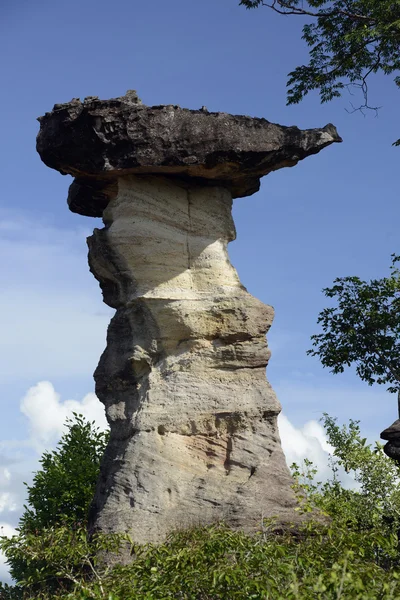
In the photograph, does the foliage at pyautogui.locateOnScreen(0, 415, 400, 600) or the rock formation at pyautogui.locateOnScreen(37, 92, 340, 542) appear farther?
the rock formation at pyautogui.locateOnScreen(37, 92, 340, 542)

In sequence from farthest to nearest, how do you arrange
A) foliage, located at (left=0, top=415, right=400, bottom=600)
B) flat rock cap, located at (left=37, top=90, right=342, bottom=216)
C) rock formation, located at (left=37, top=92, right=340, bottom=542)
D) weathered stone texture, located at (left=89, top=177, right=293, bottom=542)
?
flat rock cap, located at (left=37, top=90, right=342, bottom=216)
rock formation, located at (left=37, top=92, right=340, bottom=542)
weathered stone texture, located at (left=89, top=177, right=293, bottom=542)
foliage, located at (left=0, top=415, right=400, bottom=600)

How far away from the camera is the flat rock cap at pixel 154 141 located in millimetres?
16438

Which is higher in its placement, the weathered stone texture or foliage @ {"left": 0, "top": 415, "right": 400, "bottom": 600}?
the weathered stone texture

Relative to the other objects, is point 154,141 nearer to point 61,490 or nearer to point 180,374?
point 180,374

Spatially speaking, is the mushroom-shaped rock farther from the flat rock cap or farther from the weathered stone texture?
the flat rock cap

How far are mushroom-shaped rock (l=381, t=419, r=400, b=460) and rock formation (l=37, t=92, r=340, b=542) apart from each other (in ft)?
6.93

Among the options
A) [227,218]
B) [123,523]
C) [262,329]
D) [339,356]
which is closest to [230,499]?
[123,523]

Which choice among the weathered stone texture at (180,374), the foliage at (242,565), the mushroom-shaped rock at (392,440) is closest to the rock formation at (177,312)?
the weathered stone texture at (180,374)

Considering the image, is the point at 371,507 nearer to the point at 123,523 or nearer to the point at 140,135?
the point at 123,523

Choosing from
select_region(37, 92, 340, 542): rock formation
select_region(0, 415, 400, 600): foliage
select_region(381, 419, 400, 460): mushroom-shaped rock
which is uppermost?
select_region(37, 92, 340, 542): rock formation

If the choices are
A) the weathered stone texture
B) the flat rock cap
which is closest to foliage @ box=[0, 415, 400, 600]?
the weathered stone texture

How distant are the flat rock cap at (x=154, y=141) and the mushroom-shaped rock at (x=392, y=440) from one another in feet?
18.7

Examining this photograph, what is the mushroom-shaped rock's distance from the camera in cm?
1645

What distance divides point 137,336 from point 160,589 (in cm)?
719
